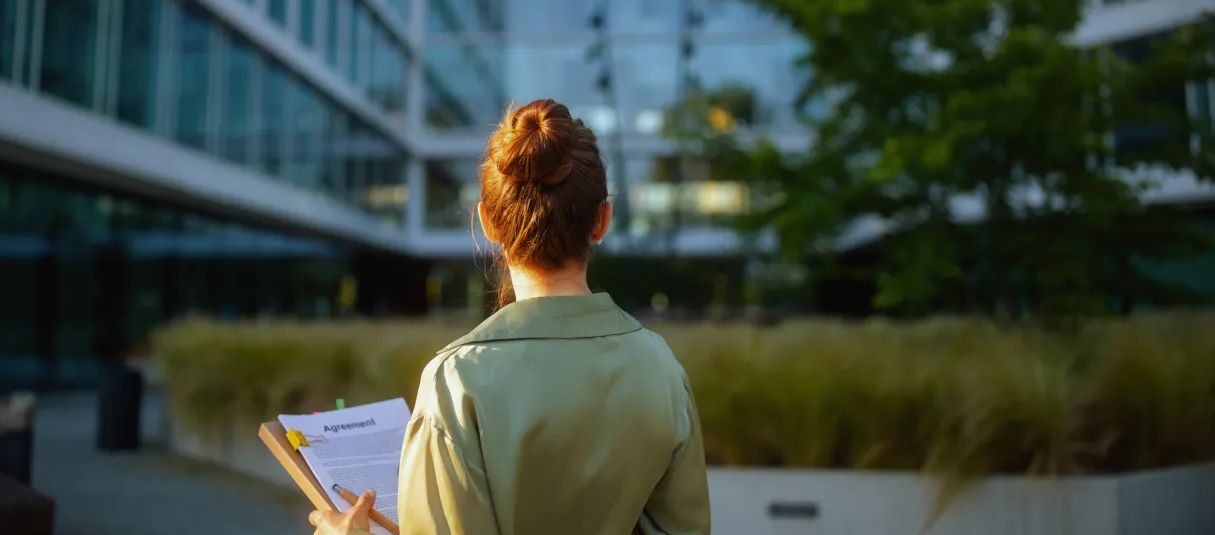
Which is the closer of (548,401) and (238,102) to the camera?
(548,401)

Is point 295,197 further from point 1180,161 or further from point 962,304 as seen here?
point 1180,161

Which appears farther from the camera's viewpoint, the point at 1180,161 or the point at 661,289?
the point at 661,289

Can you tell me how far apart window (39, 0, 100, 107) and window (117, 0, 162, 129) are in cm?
76

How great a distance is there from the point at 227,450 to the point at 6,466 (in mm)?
2155

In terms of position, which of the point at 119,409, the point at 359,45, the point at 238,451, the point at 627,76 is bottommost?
the point at 238,451

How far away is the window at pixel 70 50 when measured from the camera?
43.5 feet

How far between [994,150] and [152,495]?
29.0ft

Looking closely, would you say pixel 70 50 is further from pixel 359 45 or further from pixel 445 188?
pixel 445 188

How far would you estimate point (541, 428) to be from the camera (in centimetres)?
140

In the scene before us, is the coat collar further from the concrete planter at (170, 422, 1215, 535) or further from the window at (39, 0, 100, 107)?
the window at (39, 0, 100, 107)

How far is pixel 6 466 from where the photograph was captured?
5.81 metres

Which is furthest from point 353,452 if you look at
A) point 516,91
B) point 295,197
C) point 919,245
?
point 516,91

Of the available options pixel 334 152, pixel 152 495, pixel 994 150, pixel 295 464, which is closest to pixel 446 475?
pixel 295 464

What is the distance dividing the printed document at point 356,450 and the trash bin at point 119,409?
7.92 meters
